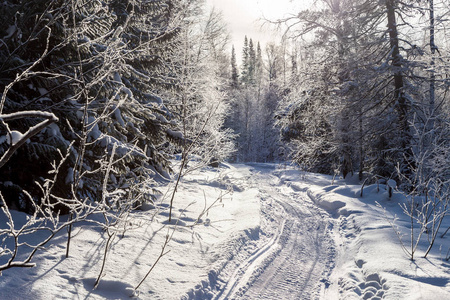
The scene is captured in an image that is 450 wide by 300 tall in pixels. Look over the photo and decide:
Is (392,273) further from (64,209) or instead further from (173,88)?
(173,88)

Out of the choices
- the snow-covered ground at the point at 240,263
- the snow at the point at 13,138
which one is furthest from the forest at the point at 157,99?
the snow-covered ground at the point at 240,263

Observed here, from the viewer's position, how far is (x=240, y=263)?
5.20 meters

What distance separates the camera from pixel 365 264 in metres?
5.18

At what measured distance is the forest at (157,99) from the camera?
425cm

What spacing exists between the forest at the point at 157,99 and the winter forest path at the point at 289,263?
2.14 meters

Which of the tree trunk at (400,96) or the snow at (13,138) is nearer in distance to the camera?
the snow at (13,138)

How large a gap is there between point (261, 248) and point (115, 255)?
2.91 m

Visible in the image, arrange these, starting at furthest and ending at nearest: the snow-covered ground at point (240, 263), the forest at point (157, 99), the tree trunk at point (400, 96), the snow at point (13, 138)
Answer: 1. the tree trunk at point (400, 96)
2. the forest at point (157, 99)
3. the snow-covered ground at point (240, 263)
4. the snow at point (13, 138)

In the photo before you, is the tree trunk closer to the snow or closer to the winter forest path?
the winter forest path

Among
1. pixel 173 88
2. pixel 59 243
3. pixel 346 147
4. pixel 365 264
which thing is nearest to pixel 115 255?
pixel 59 243

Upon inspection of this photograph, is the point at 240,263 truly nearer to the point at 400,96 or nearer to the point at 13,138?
the point at 13,138

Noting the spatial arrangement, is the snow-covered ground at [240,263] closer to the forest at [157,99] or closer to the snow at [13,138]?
the forest at [157,99]

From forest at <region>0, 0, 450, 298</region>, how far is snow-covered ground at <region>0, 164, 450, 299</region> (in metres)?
0.39

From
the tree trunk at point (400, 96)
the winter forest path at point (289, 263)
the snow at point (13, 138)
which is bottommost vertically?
the winter forest path at point (289, 263)
